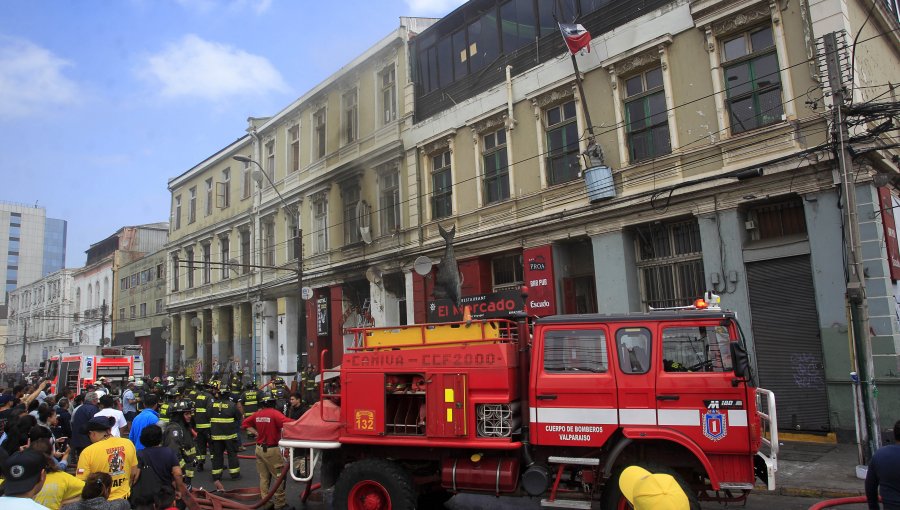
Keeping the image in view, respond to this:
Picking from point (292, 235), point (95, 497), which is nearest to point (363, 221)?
point (292, 235)

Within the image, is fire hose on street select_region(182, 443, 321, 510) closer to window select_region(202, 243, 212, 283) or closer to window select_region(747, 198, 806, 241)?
window select_region(747, 198, 806, 241)

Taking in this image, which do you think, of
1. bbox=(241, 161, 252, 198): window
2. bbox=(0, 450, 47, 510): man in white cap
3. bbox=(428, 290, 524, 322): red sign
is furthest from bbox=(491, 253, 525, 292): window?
bbox=(241, 161, 252, 198): window

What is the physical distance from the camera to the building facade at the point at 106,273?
46.8 m

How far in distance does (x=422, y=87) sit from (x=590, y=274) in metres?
9.53

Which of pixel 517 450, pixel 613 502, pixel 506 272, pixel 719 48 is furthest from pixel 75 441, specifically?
pixel 719 48

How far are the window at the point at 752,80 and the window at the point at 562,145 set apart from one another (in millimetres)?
4093

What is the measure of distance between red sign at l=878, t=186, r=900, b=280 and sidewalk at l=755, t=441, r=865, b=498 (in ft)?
11.7

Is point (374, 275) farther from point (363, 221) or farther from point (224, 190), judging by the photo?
point (224, 190)

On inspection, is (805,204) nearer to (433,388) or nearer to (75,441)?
(433,388)

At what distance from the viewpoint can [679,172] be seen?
13828mm

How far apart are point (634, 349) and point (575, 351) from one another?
64 centimetres

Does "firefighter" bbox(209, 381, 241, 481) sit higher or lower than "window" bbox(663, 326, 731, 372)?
lower

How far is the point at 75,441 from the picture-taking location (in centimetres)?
1024

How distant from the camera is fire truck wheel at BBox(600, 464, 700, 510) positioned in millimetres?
5984
